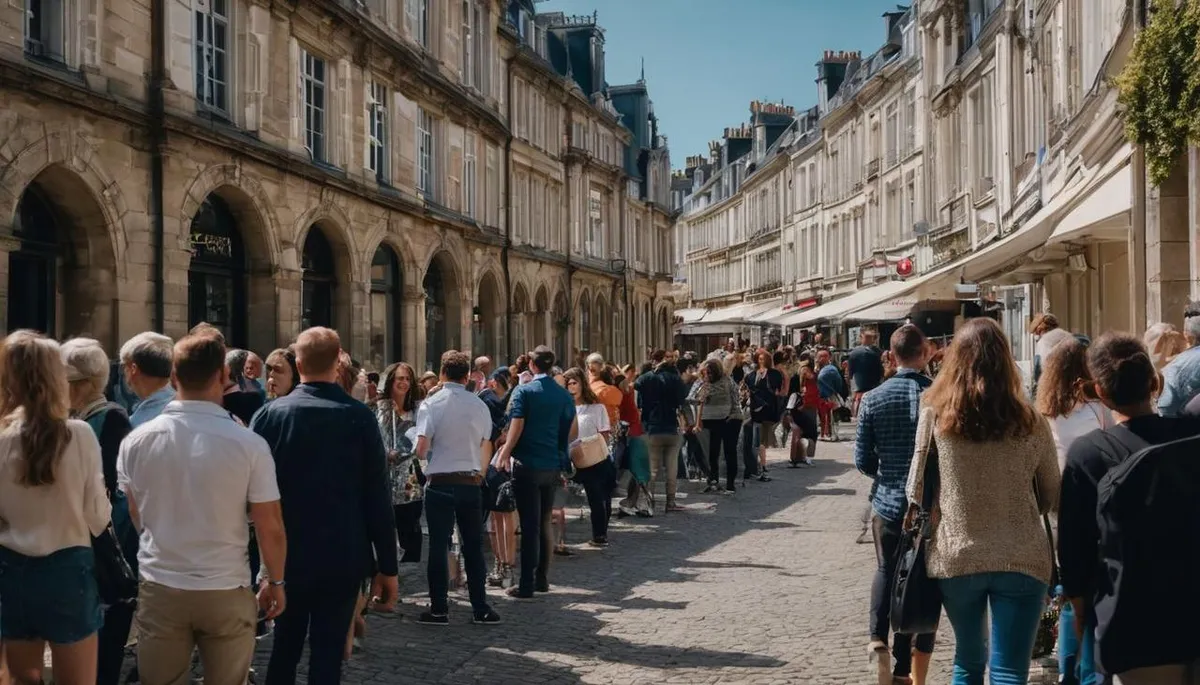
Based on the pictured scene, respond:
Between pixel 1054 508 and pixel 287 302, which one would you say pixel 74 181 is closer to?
pixel 287 302

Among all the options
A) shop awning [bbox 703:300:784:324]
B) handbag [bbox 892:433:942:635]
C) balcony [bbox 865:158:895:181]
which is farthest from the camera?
shop awning [bbox 703:300:784:324]

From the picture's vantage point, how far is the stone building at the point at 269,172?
13.1 meters

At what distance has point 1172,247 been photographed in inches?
463

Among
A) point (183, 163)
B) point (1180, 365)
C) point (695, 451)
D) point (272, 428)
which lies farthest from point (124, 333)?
point (1180, 365)

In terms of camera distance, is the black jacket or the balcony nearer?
the black jacket

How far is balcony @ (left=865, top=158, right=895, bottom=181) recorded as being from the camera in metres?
42.4

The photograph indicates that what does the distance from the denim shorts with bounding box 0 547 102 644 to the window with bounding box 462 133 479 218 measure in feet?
77.1

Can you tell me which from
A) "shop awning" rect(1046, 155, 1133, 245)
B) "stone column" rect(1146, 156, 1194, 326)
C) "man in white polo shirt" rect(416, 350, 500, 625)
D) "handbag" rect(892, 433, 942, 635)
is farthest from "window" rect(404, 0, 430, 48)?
"handbag" rect(892, 433, 942, 635)

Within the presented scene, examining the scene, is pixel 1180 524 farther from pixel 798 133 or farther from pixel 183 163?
pixel 798 133

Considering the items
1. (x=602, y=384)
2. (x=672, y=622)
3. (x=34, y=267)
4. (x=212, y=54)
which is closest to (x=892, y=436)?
(x=672, y=622)

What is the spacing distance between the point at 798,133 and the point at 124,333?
4746 cm

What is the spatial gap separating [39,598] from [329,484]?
112 centimetres

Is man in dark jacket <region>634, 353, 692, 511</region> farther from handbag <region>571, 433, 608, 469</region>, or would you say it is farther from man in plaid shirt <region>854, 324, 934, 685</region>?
man in plaid shirt <region>854, 324, 934, 685</region>

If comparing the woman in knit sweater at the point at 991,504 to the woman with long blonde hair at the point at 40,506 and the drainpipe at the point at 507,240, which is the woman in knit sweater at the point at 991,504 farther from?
the drainpipe at the point at 507,240
